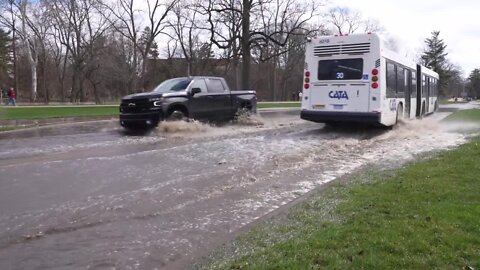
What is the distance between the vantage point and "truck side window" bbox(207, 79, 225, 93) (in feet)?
56.3

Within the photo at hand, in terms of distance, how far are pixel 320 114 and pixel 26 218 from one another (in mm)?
11505

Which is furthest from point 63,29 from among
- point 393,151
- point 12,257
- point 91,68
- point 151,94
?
point 12,257

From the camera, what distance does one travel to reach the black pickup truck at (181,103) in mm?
15172

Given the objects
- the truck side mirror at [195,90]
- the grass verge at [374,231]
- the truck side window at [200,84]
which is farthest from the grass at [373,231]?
the truck side window at [200,84]

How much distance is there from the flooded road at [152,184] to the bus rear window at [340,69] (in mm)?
1962

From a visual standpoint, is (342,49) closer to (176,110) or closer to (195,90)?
(195,90)

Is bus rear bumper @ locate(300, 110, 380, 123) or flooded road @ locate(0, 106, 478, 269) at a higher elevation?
bus rear bumper @ locate(300, 110, 380, 123)

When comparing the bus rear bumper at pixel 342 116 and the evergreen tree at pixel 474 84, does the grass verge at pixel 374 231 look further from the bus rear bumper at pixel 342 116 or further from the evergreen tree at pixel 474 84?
the evergreen tree at pixel 474 84

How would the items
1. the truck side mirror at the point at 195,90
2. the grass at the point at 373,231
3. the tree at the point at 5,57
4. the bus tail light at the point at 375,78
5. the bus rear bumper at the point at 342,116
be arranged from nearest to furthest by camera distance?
the grass at the point at 373,231
the bus tail light at the point at 375,78
the bus rear bumper at the point at 342,116
the truck side mirror at the point at 195,90
the tree at the point at 5,57

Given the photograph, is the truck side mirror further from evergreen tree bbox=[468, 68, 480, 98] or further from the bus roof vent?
evergreen tree bbox=[468, 68, 480, 98]

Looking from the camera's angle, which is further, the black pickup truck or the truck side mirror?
the truck side mirror

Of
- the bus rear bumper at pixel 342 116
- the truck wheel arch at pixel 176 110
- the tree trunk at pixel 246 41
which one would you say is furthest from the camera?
the tree trunk at pixel 246 41

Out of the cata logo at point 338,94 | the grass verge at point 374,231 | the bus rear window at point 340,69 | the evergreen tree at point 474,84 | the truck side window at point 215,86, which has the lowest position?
the grass verge at point 374,231

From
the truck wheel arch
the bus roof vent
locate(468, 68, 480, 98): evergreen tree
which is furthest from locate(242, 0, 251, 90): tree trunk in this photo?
locate(468, 68, 480, 98): evergreen tree
